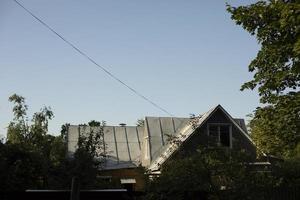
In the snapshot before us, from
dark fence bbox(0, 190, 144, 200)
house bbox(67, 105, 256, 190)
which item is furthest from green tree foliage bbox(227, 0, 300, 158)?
house bbox(67, 105, 256, 190)

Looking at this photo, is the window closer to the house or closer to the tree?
the house

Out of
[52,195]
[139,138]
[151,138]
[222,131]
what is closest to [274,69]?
[52,195]

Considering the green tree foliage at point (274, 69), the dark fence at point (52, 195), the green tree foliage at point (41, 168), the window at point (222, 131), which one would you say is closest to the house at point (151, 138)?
the window at point (222, 131)

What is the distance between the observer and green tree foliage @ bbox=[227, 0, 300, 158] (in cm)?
1578

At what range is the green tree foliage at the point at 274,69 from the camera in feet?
51.8

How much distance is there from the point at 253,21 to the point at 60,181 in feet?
38.1

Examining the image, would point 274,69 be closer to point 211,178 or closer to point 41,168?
point 211,178

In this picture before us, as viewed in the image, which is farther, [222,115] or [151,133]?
[151,133]

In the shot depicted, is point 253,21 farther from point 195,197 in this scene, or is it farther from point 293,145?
point 195,197

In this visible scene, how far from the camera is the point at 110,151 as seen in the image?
1347 inches

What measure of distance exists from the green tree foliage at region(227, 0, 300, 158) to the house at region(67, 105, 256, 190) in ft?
37.2

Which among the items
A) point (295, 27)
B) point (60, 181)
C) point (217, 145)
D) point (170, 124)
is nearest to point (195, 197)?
point (217, 145)

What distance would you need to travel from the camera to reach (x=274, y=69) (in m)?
16.5

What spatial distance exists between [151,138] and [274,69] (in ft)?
61.7
